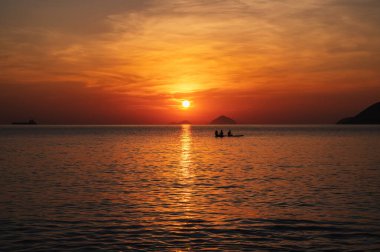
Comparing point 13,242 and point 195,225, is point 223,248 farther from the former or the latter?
point 13,242

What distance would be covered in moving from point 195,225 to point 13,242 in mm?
8319

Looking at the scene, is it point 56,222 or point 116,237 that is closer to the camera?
point 116,237

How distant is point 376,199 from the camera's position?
2756 cm

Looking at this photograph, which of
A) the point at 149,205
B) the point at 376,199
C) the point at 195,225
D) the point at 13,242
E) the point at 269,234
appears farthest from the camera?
the point at 376,199

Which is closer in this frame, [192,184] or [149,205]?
[149,205]

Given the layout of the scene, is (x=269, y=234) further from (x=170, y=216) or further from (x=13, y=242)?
(x=13, y=242)

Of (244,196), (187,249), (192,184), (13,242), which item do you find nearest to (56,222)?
(13,242)

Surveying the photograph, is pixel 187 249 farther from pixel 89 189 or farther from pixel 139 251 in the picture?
pixel 89 189

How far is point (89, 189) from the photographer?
32594 mm

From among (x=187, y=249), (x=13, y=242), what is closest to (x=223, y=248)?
(x=187, y=249)

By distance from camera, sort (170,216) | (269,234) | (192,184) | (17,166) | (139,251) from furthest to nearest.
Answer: (17,166), (192,184), (170,216), (269,234), (139,251)

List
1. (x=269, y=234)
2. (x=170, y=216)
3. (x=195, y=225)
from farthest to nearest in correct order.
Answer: (x=170, y=216), (x=195, y=225), (x=269, y=234)

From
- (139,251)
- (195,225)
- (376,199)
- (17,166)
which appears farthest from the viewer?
(17,166)

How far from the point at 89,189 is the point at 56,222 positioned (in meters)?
11.3
